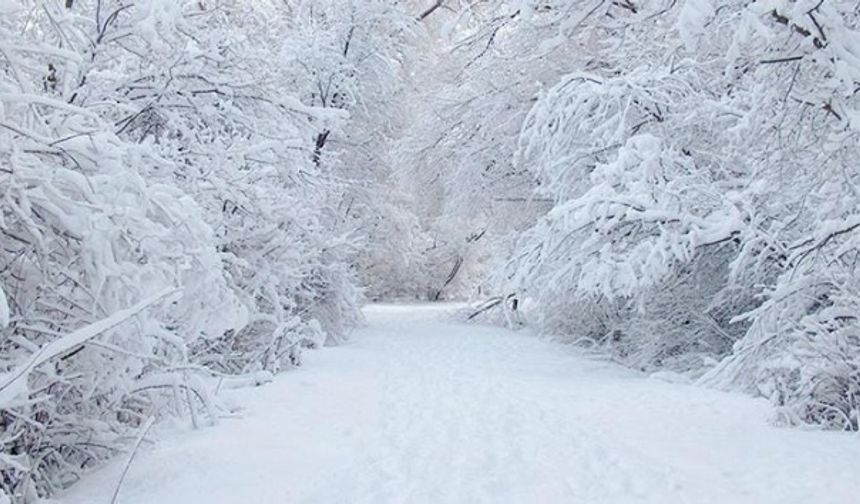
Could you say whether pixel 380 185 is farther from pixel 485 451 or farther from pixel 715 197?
pixel 485 451

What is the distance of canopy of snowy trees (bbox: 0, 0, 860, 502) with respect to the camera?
3959 millimetres

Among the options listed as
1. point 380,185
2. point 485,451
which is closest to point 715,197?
point 485,451

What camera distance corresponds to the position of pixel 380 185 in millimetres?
18875

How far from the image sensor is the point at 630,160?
9.61 metres

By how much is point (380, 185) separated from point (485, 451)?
1381cm

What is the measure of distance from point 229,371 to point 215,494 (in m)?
5.04

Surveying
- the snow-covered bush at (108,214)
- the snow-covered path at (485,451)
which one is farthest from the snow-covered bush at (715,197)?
the snow-covered bush at (108,214)

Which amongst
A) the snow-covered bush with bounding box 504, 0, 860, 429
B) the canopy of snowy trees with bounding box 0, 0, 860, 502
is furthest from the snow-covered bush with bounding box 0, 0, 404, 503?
the snow-covered bush with bounding box 504, 0, 860, 429

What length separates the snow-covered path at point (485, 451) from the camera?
438 centimetres

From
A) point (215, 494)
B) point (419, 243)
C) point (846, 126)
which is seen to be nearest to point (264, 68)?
point (215, 494)

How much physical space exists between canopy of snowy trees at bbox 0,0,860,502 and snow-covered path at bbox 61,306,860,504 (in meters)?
0.45

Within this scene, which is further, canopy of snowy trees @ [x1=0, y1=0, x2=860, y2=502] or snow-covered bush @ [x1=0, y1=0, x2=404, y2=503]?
canopy of snowy trees @ [x1=0, y1=0, x2=860, y2=502]

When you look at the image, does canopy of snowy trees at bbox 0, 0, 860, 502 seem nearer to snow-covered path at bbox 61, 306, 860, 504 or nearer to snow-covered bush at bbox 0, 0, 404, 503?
snow-covered bush at bbox 0, 0, 404, 503

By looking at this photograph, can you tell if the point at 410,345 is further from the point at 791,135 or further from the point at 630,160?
the point at 791,135
